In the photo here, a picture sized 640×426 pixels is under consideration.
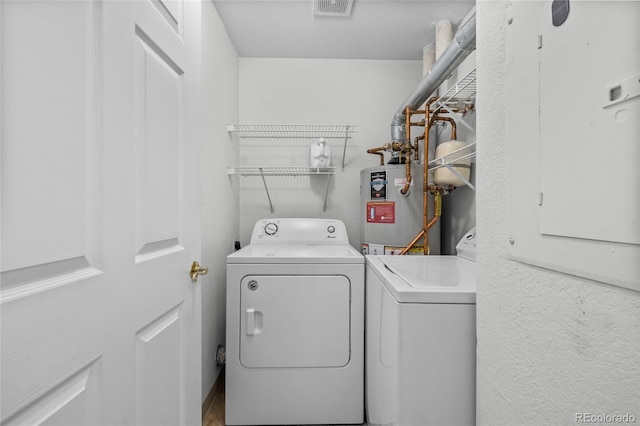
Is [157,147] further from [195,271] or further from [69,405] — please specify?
[69,405]

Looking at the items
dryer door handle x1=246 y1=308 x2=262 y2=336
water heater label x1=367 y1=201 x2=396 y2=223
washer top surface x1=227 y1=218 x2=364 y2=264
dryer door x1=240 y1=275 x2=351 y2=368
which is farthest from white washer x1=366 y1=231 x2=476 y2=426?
washer top surface x1=227 y1=218 x2=364 y2=264

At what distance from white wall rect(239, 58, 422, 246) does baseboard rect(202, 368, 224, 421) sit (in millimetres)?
1055

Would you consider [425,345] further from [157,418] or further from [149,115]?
[149,115]

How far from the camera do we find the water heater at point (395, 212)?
1983mm

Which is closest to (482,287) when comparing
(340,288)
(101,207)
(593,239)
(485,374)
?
(485,374)

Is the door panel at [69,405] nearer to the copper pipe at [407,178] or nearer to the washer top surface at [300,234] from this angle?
the washer top surface at [300,234]

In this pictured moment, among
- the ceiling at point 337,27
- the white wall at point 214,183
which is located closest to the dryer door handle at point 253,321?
the white wall at point 214,183

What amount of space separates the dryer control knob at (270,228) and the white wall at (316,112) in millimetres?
270

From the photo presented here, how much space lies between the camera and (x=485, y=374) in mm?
825

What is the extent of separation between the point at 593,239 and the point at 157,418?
1.13 metres

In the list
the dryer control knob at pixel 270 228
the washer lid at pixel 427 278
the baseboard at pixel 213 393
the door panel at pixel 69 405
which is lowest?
the baseboard at pixel 213 393

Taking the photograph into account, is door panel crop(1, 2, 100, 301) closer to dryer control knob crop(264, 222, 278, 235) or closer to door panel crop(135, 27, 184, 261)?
door panel crop(135, 27, 184, 261)

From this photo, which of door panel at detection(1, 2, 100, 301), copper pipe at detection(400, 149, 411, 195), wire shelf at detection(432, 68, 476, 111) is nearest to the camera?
door panel at detection(1, 2, 100, 301)

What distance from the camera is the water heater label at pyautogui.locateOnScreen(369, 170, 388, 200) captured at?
6.70 feet
